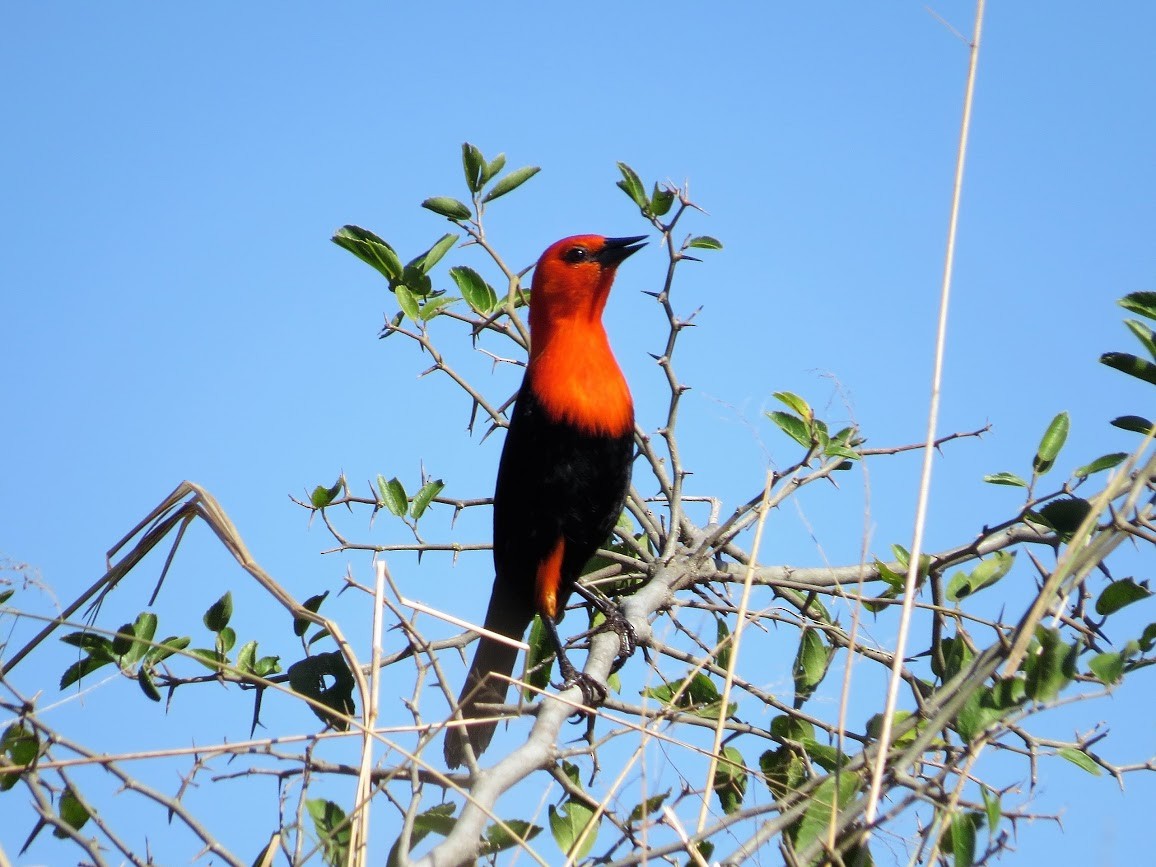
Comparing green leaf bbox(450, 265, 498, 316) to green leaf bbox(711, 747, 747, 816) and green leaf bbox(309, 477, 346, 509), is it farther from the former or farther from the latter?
green leaf bbox(711, 747, 747, 816)

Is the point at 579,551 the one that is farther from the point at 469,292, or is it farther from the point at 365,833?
the point at 365,833

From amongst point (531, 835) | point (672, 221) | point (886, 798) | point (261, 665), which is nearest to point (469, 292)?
point (672, 221)

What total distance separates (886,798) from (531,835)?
1.95ft

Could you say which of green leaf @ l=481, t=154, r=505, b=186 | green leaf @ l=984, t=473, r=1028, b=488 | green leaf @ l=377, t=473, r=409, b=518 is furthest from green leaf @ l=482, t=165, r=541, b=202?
green leaf @ l=984, t=473, r=1028, b=488

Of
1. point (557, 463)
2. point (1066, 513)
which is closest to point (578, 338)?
point (557, 463)

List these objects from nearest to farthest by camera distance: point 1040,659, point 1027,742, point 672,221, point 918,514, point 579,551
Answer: point 1040,659, point 918,514, point 1027,742, point 672,221, point 579,551

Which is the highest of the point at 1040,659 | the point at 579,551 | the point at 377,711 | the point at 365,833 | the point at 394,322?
the point at 394,322

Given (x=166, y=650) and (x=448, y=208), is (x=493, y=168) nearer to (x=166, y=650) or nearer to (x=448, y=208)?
(x=448, y=208)

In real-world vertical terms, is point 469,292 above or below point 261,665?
above

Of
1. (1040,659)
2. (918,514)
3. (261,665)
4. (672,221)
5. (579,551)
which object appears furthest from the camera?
(579,551)

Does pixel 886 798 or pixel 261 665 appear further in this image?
pixel 261 665

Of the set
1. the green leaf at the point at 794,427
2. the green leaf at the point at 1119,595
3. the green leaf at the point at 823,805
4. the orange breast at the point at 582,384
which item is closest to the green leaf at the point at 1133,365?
the green leaf at the point at 1119,595

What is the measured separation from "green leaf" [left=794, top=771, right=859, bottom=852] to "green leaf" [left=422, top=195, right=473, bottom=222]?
2.18m

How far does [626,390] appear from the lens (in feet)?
12.6
